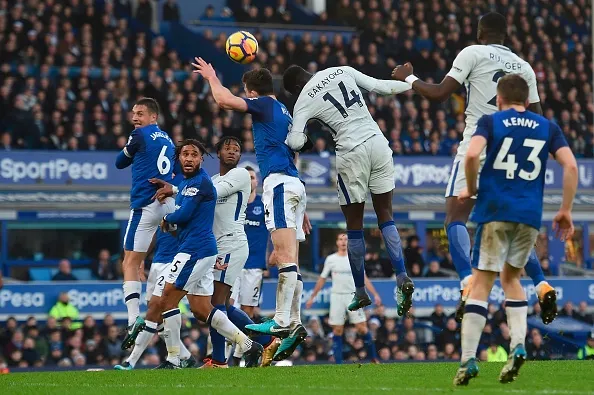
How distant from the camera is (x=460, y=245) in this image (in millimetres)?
10734

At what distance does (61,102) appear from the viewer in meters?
23.9

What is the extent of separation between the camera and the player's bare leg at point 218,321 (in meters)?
12.6

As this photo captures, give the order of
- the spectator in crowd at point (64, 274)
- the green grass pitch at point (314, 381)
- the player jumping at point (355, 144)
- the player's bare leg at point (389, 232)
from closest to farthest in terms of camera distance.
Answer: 1. the green grass pitch at point (314, 381)
2. the player jumping at point (355, 144)
3. the player's bare leg at point (389, 232)
4. the spectator in crowd at point (64, 274)

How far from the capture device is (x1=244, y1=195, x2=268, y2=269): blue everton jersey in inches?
608

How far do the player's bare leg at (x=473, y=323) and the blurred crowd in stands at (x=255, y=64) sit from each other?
15.8 meters

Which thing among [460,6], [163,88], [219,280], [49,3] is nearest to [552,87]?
[460,6]

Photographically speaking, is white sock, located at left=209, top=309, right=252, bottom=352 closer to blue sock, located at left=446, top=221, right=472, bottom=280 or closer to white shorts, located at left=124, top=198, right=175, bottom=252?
white shorts, located at left=124, top=198, right=175, bottom=252

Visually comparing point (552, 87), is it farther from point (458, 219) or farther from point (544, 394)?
point (544, 394)

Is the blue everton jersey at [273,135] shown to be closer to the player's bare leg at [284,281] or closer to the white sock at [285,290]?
the player's bare leg at [284,281]

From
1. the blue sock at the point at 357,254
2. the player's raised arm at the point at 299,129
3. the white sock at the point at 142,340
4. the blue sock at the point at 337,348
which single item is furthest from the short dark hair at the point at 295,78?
the blue sock at the point at 337,348

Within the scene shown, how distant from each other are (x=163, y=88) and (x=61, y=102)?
270cm

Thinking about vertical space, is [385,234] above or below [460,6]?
below

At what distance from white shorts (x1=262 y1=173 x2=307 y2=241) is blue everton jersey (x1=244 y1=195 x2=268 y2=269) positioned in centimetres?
391

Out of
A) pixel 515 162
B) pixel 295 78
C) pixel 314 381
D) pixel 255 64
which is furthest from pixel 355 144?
pixel 255 64
